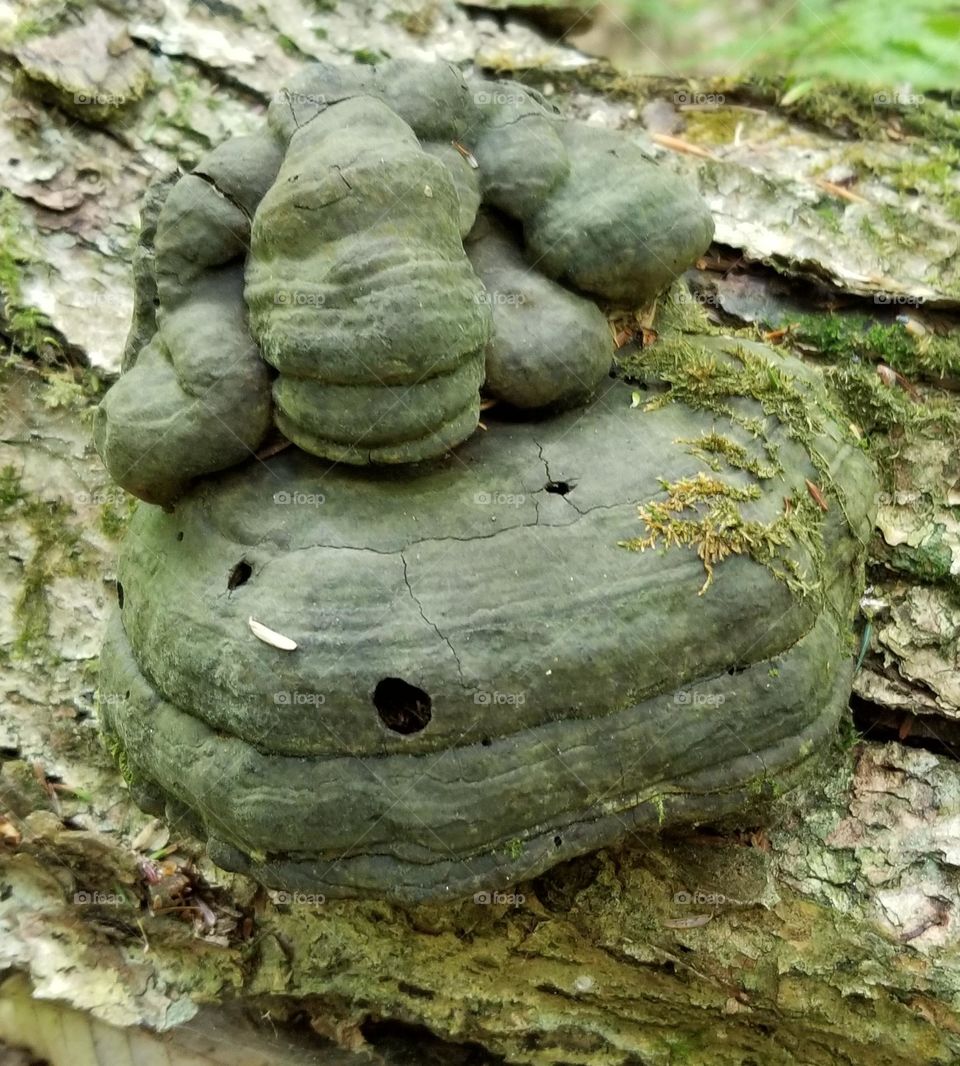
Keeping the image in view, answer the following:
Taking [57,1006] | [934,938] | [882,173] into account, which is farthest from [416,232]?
[57,1006]

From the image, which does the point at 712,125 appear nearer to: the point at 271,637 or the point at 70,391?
the point at 70,391

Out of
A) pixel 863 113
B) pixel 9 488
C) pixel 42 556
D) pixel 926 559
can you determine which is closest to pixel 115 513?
pixel 42 556

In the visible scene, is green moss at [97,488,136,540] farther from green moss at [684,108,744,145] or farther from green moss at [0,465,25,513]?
green moss at [684,108,744,145]

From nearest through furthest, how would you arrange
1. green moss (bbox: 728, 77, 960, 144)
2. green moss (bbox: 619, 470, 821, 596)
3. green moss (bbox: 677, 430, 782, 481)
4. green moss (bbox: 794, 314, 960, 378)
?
green moss (bbox: 619, 470, 821, 596) → green moss (bbox: 677, 430, 782, 481) → green moss (bbox: 794, 314, 960, 378) → green moss (bbox: 728, 77, 960, 144)

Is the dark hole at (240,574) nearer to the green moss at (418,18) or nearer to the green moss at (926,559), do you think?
the green moss at (926,559)

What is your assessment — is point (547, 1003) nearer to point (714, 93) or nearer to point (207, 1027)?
point (207, 1027)

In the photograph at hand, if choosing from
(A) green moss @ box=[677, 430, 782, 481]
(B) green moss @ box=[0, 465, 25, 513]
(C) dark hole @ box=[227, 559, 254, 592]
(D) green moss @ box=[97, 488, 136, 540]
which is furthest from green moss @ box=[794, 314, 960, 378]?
(B) green moss @ box=[0, 465, 25, 513]

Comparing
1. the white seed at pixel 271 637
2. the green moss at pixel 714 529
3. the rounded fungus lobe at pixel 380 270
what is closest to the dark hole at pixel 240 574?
the white seed at pixel 271 637
